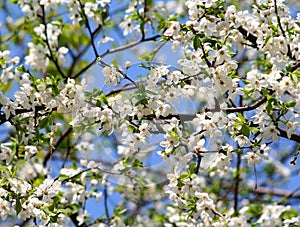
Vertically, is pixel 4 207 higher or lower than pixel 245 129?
lower

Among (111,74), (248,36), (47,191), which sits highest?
(248,36)

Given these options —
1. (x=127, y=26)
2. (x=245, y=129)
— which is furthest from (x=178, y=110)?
(x=127, y=26)

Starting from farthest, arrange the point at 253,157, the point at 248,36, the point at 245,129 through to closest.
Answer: the point at 248,36 < the point at 253,157 < the point at 245,129

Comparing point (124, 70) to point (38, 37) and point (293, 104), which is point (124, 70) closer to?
point (293, 104)

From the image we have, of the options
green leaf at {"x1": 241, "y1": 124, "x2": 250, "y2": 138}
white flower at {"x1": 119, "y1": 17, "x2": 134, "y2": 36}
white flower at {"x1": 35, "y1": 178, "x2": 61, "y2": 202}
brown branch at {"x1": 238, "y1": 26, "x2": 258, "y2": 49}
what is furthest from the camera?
white flower at {"x1": 119, "y1": 17, "x2": 134, "y2": 36}

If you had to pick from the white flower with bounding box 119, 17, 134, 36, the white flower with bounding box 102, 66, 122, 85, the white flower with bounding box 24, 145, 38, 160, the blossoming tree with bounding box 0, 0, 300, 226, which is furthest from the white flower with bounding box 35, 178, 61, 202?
the white flower with bounding box 119, 17, 134, 36

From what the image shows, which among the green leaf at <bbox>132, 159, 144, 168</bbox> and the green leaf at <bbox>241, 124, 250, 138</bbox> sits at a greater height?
the green leaf at <bbox>132, 159, 144, 168</bbox>

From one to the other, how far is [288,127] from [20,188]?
3.99ft

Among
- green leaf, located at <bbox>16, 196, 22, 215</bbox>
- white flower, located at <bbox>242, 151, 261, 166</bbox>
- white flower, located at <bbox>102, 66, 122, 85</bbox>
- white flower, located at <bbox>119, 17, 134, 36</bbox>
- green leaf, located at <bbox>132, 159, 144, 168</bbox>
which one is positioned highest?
white flower, located at <bbox>119, 17, 134, 36</bbox>

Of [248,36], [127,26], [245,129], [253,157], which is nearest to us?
[245,129]

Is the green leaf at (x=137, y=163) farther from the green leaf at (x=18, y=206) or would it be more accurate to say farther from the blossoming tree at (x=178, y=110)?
the green leaf at (x=18, y=206)

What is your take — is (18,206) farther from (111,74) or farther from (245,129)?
(245,129)

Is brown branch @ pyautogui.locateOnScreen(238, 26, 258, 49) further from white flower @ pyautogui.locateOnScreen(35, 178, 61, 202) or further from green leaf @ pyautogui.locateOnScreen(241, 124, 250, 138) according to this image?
white flower @ pyautogui.locateOnScreen(35, 178, 61, 202)

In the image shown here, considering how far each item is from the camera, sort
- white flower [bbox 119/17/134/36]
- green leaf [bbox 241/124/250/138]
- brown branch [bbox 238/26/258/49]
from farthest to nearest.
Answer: white flower [bbox 119/17/134/36] < brown branch [bbox 238/26/258/49] < green leaf [bbox 241/124/250/138]
